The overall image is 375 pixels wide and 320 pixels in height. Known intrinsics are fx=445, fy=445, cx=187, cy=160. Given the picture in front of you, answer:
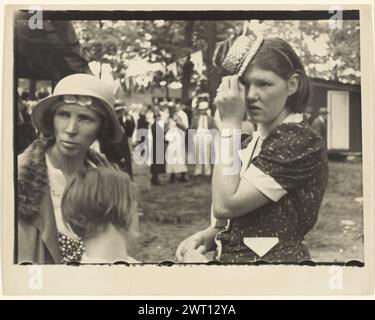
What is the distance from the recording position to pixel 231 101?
1186mm

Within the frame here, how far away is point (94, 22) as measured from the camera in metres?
1.20

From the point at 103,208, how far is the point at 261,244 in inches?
17.2

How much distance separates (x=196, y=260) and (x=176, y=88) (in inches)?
18.4

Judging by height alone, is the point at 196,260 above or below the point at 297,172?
below

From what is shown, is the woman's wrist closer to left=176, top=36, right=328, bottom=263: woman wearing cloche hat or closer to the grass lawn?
left=176, top=36, right=328, bottom=263: woman wearing cloche hat

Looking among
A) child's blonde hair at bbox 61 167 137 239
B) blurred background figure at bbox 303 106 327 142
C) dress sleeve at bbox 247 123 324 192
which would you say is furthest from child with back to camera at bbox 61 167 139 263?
blurred background figure at bbox 303 106 327 142

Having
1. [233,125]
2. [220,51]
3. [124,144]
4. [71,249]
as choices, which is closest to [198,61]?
[220,51]

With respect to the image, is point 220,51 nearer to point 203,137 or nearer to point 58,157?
point 203,137

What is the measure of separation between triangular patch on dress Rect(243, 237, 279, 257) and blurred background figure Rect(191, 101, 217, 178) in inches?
8.1

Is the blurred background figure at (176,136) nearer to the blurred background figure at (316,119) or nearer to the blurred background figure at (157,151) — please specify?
the blurred background figure at (157,151)

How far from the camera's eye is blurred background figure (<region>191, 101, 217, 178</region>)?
3.92 ft

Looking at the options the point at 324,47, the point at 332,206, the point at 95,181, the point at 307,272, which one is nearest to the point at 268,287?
the point at 307,272
